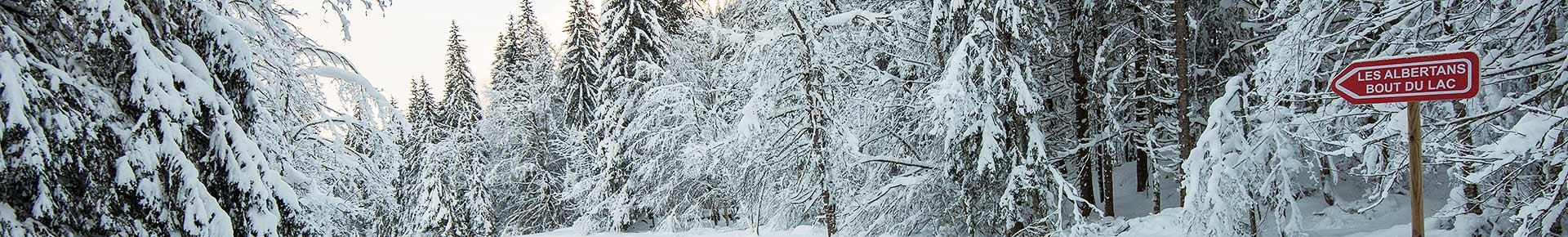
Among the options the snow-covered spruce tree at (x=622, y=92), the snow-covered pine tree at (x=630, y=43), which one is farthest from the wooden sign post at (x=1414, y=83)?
the snow-covered pine tree at (x=630, y=43)

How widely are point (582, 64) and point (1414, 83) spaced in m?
19.4

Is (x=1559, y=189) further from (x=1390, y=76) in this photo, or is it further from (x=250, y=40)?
(x=250, y=40)

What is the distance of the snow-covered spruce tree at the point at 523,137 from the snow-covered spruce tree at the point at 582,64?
3792 millimetres

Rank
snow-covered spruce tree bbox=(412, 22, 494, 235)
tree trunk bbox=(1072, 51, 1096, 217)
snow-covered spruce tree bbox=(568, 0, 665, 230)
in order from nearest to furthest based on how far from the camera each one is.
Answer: tree trunk bbox=(1072, 51, 1096, 217) → snow-covered spruce tree bbox=(412, 22, 494, 235) → snow-covered spruce tree bbox=(568, 0, 665, 230)

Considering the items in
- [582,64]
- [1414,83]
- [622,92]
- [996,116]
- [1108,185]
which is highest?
[582,64]

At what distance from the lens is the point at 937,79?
1061 centimetres

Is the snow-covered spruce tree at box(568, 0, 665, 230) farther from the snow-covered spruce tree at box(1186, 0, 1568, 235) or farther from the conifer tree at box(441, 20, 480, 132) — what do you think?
the snow-covered spruce tree at box(1186, 0, 1568, 235)

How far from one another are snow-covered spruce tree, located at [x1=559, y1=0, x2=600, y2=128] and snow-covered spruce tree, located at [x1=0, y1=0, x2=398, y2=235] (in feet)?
51.2

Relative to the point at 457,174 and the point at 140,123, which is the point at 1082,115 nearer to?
the point at 140,123

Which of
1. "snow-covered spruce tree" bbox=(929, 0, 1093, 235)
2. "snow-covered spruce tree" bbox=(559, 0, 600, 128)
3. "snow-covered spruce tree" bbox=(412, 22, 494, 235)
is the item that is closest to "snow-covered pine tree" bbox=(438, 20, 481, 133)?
"snow-covered spruce tree" bbox=(412, 22, 494, 235)

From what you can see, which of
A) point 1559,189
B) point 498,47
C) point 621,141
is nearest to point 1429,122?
point 1559,189

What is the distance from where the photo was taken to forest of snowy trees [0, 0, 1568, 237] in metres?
4.74

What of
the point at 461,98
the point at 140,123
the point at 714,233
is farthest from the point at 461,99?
the point at 140,123

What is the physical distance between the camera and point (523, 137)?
2703 centimetres
